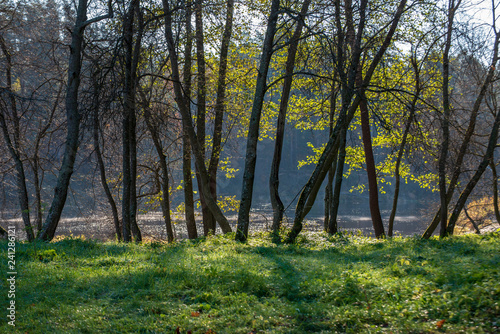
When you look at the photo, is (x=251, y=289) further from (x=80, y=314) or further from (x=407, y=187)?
(x=407, y=187)

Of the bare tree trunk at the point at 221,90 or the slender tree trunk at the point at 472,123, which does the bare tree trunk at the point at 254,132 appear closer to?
the bare tree trunk at the point at 221,90

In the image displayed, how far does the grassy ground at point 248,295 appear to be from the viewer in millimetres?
3549

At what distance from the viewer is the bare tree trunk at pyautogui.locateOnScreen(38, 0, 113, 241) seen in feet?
29.6

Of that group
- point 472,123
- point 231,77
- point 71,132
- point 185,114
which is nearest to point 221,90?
point 231,77

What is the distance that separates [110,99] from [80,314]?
594 centimetres

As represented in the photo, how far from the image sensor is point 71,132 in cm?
923

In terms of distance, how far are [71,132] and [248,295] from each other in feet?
22.1

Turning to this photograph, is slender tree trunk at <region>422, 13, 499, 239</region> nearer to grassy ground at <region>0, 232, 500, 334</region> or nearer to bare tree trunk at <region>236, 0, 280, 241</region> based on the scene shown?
bare tree trunk at <region>236, 0, 280, 241</region>

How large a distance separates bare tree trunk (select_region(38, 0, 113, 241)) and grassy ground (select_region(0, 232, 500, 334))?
287 cm

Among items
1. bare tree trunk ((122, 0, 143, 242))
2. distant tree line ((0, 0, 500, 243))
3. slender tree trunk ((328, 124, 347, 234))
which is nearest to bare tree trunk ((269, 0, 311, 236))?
distant tree line ((0, 0, 500, 243))

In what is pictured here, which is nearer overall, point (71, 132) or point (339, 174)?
point (71, 132)

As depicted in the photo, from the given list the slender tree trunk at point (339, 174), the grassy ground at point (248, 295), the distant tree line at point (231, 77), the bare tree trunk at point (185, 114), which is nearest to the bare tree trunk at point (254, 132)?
the distant tree line at point (231, 77)

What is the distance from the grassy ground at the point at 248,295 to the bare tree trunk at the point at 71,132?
287 centimetres

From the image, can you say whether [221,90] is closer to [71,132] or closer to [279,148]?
[279,148]
